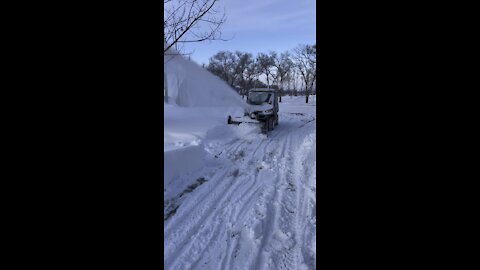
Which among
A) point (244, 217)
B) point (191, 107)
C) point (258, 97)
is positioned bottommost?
point (244, 217)

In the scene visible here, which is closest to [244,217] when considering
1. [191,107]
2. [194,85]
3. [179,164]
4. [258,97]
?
[179,164]

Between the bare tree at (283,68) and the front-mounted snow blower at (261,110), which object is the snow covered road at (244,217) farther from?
the bare tree at (283,68)

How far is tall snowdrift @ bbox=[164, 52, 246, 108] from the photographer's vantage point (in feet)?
4.70

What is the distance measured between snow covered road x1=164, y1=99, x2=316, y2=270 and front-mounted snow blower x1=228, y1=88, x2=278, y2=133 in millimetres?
5165

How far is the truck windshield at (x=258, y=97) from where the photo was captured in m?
14.6

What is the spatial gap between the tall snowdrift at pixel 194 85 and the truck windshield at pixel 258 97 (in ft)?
42.4

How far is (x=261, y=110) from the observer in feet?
45.3

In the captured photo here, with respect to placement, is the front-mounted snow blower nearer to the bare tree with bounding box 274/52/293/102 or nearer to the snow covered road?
the snow covered road

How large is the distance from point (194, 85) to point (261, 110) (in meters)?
12.4

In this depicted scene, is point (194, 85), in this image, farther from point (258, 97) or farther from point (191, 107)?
point (258, 97)
